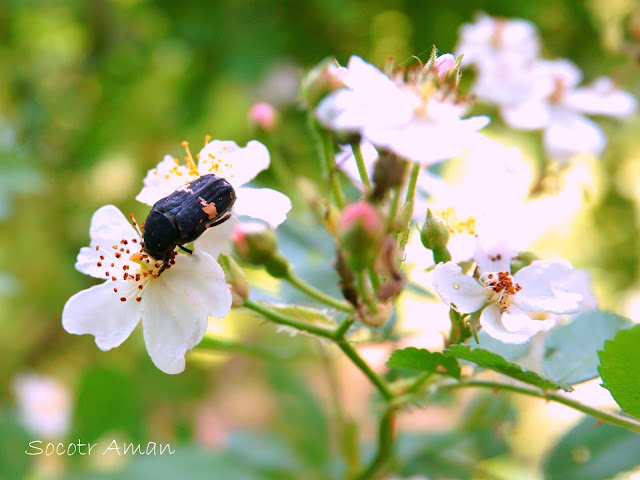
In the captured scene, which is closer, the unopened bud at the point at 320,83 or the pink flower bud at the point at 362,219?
the pink flower bud at the point at 362,219

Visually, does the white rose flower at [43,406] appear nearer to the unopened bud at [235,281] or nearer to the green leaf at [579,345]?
the unopened bud at [235,281]

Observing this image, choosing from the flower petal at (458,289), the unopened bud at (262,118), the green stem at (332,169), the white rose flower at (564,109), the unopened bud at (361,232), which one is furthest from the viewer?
the white rose flower at (564,109)

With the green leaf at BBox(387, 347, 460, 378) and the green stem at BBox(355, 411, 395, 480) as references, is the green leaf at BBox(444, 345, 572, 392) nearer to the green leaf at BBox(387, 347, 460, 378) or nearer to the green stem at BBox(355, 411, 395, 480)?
the green leaf at BBox(387, 347, 460, 378)

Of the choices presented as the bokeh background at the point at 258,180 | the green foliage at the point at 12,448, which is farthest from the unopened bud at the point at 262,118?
the green foliage at the point at 12,448

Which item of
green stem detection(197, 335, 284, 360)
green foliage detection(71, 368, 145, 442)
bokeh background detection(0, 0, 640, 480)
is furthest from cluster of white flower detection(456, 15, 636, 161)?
green foliage detection(71, 368, 145, 442)

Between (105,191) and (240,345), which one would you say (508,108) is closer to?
(240,345)

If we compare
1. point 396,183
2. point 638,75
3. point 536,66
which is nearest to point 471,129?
point 396,183

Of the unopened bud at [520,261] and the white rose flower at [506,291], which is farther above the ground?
the unopened bud at [520,261]
